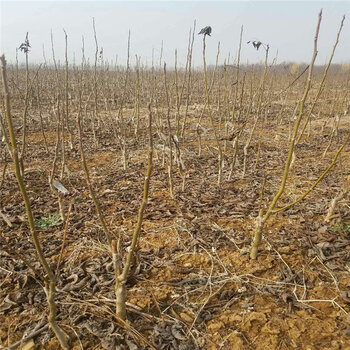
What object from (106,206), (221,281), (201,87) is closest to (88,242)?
(106,206)

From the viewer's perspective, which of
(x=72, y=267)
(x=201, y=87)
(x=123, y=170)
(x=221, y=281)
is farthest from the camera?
(x=201, y=87)

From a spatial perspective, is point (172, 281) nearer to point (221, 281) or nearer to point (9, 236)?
point (221, 281)

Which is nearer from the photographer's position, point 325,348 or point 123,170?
point 325,348

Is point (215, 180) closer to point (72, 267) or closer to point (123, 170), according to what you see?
point (123, 170)

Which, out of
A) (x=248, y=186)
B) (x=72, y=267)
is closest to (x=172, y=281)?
(x=72, y=267)

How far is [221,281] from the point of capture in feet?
5.45

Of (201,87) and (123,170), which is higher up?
(201,87)

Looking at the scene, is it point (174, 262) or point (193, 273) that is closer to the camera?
point (193, 273)

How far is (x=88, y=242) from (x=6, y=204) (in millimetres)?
1150

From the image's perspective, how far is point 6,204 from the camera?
2.67 meters

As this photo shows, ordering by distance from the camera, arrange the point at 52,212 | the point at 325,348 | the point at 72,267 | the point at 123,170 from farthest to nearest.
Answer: the point at 123,170 → the point at 52,212 → the point at 72,267 → the point at 325,348

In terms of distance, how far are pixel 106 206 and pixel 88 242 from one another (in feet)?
2.06

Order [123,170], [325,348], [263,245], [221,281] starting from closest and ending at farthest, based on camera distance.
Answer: [325,348]
[221,281]
[263,245]
[123,170]

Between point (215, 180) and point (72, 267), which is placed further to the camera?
point (215, 180)
